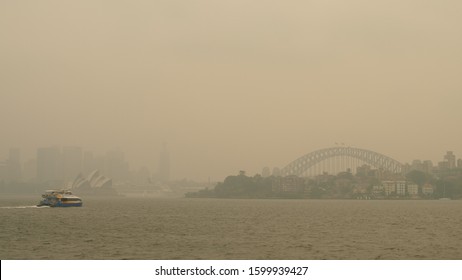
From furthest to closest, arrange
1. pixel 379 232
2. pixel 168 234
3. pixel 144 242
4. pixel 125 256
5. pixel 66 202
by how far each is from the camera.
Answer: pixel 66 202 → pixel 379 232 → pixel 168 234 → pixel 144 242 → pixel 125 256

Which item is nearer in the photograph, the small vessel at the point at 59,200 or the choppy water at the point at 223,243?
the choppy water at the point at 223,243

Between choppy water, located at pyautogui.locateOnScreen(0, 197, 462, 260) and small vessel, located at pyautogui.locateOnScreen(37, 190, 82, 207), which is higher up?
small vessel, located at pyautogui.locateOnScreen(37, 190, 82, 207)

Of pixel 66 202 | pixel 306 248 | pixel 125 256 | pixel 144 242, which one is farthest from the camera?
pixel 66 202

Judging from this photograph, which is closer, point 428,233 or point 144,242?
→ point 144,242

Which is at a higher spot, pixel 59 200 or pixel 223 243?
pixel 59 200

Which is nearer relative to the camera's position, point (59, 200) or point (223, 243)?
point (223, 243)

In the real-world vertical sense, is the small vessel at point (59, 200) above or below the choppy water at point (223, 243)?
above

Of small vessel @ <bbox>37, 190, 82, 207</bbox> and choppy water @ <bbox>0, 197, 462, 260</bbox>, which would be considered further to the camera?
small vessel @ <bbox>37, 190, 82, 207</bbox>
